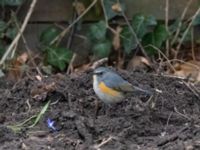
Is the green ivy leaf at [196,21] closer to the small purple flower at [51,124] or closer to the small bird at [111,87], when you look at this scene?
the small bird at [111,87]

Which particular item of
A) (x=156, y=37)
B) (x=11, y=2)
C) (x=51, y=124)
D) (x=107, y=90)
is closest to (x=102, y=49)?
(x=156, y=37)

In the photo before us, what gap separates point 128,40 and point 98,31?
12.2 inches

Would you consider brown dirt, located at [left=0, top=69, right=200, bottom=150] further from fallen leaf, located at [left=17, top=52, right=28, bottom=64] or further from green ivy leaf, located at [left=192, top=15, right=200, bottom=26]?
green ivy leaf, located at [left=192, top=15, right=200, bottom=26]

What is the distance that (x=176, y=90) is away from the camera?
612 cm

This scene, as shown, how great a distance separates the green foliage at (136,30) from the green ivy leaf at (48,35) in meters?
0.69

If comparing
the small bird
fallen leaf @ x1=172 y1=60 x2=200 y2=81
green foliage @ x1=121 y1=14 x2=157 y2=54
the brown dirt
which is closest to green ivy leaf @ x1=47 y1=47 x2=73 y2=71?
green foliage @ x1=121 y1=14 x2=157 y2=54

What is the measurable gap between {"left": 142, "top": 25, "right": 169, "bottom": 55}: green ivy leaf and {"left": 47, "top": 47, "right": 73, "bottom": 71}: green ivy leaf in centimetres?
78

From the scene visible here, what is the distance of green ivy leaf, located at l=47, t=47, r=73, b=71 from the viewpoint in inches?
287

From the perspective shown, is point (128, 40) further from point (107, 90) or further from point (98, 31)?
point (107, 90)

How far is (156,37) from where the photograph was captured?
24.0ft

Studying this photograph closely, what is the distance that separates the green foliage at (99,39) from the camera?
7.30 metres

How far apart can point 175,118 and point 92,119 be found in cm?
63

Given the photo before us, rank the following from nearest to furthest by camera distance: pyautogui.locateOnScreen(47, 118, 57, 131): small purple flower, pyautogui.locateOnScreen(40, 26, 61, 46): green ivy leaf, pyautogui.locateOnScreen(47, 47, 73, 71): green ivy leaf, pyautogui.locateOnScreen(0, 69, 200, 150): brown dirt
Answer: pyautogui.locateOnScreen(0, 69, 200, 150): brown dirt
pyautogui.locateOnScreen(47, 118, 57, 131): small purple flower
pyautogui.locateOnScreen(47, 47, 73, 71): green ivy leaf
pyautogui.locateOnScreen(40, 26, 61, 46): green ivy leaf

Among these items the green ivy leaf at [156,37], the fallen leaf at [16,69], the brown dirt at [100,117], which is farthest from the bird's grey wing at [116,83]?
the green ivy leaf at [156,37]
